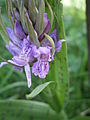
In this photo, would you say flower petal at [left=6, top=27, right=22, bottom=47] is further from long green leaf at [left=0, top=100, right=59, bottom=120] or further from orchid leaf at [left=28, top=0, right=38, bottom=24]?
long green leaf at [left=0, top=100, right=59, bottom=120]

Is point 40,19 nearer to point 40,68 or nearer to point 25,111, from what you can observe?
point 40,68

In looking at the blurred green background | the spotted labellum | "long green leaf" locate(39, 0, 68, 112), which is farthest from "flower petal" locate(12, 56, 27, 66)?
the blurred green background

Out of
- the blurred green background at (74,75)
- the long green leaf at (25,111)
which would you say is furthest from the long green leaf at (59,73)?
the blurred green background at (74,75)

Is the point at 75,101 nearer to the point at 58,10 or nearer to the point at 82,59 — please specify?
the point at 82,59

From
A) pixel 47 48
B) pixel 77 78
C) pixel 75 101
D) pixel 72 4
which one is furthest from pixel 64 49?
pixel 72 4

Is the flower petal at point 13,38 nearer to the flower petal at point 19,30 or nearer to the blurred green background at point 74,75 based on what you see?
the flower petal at point 19,30
